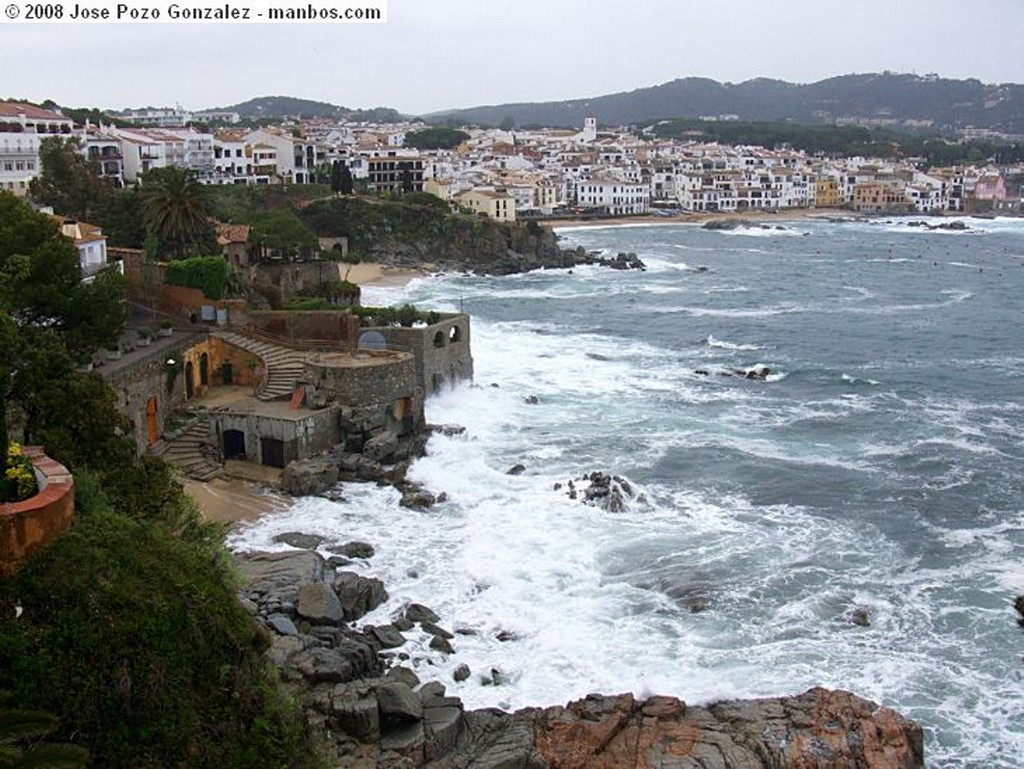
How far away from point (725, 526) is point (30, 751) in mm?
20092

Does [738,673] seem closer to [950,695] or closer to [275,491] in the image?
[950,695]

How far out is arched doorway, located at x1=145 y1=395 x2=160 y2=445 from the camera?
28875mm

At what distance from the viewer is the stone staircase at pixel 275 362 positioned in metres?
32.2

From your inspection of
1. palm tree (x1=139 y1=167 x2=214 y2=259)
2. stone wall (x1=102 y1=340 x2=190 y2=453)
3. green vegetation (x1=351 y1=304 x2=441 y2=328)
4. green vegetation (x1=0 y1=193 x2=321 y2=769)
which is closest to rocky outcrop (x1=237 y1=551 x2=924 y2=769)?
green vegetation (x1=0 y1=193 x2=321 y2=769)

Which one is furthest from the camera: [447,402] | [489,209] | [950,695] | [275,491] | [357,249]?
[489,209]

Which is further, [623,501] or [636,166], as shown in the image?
[636,166]

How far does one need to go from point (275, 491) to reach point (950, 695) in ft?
53.3

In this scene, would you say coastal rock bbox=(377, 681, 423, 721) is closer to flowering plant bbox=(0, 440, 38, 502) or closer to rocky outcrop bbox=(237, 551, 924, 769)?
rocky outcrop bbox=(237, 551, 924, 769)

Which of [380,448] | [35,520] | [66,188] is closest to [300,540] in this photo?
[380,448]

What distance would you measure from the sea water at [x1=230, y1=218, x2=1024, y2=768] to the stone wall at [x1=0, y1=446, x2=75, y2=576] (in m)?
7.88

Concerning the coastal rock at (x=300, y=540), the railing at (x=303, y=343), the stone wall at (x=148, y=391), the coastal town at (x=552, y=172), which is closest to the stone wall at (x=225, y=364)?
the railing at (x=303, y=343)

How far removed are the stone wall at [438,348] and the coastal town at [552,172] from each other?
37966mm

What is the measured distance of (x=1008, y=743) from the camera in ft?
59.5

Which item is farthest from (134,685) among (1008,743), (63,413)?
(1008,743)
